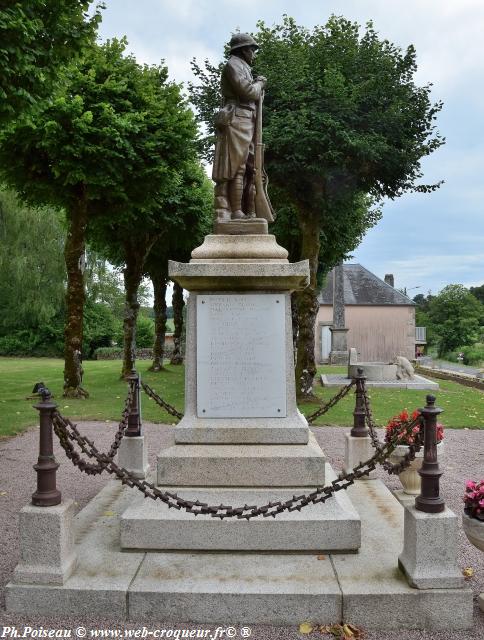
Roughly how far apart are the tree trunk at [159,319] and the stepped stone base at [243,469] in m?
21.8

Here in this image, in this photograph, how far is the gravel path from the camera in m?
3.89

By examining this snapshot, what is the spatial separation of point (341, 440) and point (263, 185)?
6.53m

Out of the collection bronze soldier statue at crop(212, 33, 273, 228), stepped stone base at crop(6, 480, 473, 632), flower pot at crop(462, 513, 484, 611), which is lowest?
stepped stone base at crop(6, 480, 473, 632)

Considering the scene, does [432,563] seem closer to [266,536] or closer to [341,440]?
[266,536]

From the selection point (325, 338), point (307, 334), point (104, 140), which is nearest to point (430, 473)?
point (307, 334)

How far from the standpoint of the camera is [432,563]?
13.3 feet

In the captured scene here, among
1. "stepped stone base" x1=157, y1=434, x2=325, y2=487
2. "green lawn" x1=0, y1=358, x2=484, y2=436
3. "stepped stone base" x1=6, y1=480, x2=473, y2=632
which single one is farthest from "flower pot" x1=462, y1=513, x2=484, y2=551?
"green lawn" x1=0, y1=358, x2=484, y2=436

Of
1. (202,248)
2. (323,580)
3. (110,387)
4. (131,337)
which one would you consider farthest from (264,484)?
(131,337)

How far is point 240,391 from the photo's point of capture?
5.31 m

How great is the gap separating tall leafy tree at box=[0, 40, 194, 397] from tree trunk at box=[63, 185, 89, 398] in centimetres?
3

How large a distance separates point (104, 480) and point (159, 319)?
20401 millimetres

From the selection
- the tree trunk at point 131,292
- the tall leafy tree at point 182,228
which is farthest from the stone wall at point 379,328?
the tree trunk at point 131,292

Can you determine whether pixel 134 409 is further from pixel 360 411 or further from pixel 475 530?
pixel 475 530

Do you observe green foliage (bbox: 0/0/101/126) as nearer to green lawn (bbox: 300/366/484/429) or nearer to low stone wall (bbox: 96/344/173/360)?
green lawn (bbox: 300/366/484/429)
